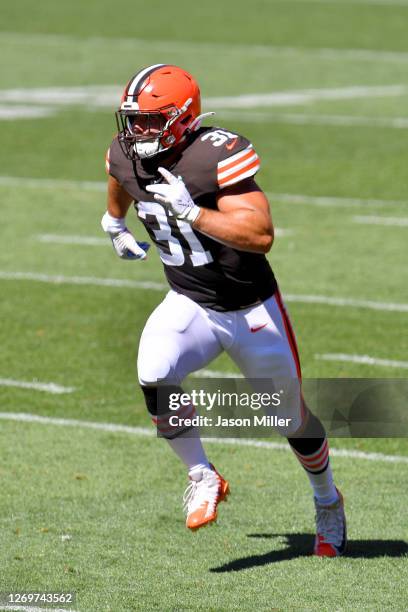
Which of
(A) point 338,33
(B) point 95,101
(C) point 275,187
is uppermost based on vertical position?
(C) point 275,187

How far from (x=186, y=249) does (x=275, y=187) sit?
8861 mm

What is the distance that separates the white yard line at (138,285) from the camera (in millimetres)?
10445

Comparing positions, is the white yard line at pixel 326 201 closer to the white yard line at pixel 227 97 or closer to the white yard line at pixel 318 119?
the white yard line at pixel 318 119

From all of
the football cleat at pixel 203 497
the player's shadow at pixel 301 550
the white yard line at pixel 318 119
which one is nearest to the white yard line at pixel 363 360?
the player's shadow at pixel 301 550

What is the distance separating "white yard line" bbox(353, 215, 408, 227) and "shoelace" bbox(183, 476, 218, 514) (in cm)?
744

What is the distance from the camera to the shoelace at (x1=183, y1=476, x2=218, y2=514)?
19.2ft

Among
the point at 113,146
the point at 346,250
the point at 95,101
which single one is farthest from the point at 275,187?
the point at 113,146

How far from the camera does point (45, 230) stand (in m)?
12.9

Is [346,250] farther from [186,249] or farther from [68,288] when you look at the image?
[186,249]

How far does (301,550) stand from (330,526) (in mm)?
179

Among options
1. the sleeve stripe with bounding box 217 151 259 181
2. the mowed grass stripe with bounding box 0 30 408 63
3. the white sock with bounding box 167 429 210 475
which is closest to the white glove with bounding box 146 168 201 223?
the sleeve stripe with bounding box 217 151 259 181

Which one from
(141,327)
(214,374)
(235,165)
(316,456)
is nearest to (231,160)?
(235,165)

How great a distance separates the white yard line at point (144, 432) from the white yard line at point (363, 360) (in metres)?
1.39

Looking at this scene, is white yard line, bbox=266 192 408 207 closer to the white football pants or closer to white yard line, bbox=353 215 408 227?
white yard line, bbox=353 215 408 227
